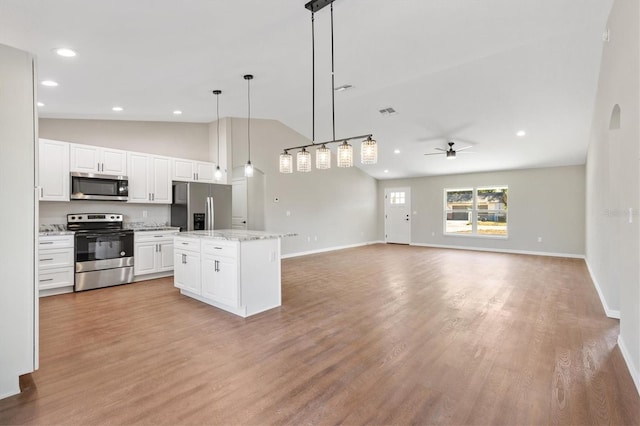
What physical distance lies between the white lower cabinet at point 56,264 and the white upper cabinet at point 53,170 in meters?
0.62

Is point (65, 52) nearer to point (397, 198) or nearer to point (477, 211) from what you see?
point (397, 198)

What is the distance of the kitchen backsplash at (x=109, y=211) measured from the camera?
15.6 ft

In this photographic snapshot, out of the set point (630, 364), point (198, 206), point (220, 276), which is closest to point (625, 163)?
point (630, 364)

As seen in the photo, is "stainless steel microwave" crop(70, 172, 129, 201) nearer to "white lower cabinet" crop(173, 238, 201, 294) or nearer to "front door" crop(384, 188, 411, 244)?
"white lower cabinet" crop(173, 238, 201, 294)

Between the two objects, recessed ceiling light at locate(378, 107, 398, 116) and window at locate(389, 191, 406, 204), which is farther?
window at locate(389, 191, 406, 204)

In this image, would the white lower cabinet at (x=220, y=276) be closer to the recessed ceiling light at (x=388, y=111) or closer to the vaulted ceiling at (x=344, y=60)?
the vaulted ceiling at (x=344, y=60)

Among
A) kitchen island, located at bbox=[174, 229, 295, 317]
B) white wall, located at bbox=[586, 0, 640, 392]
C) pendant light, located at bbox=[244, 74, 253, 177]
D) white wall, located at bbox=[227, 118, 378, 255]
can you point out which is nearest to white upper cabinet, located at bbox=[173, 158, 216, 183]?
white wall, located at bbox=[227, 118, 378, 255]

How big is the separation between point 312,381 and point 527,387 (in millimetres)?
1444

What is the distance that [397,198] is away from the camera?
35.1 feet

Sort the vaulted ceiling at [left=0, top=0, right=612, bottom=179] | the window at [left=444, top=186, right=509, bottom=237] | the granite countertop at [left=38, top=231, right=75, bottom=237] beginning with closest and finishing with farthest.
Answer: the vaulted ceiling at [left=0, top=0, right=612, bottom=179] < the granite countertop at [left=38, top=231, right=75, bottom=237] < the window at [left=444, top=186, right=509, bottom=237]

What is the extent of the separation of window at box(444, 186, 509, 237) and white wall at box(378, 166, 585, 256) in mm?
165

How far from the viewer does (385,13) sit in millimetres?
2805

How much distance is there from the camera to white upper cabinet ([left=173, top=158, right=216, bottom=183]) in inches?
232

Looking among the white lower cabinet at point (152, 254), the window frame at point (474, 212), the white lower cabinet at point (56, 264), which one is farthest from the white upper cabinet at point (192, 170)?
the window frame at point (474, 212)
